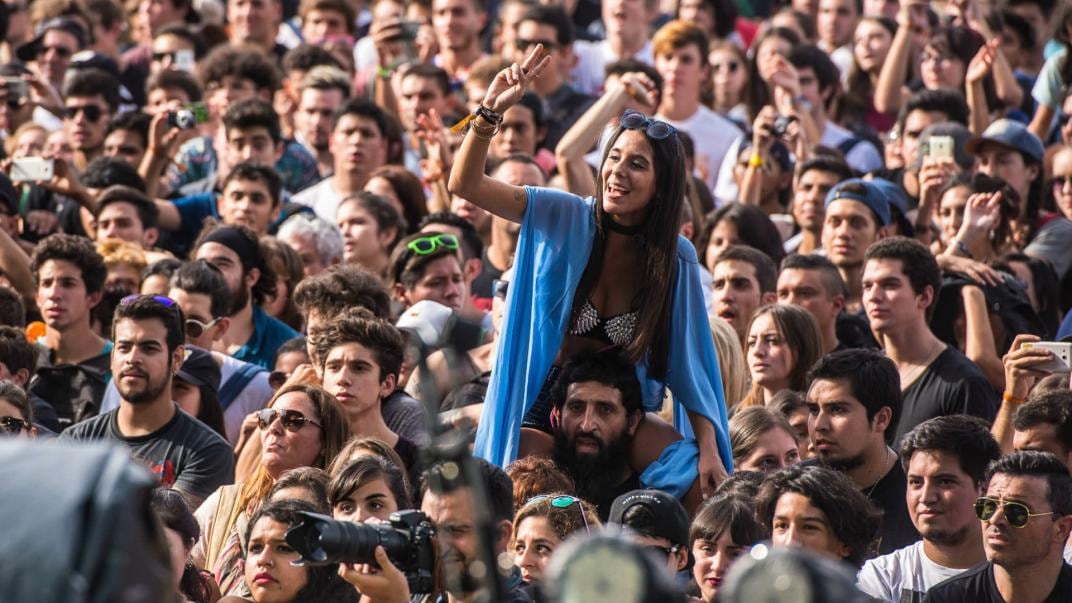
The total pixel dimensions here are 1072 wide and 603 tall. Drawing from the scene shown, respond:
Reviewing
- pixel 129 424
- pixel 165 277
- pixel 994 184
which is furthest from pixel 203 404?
pixel 994 184

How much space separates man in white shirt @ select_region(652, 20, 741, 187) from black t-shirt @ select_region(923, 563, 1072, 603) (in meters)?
6.08

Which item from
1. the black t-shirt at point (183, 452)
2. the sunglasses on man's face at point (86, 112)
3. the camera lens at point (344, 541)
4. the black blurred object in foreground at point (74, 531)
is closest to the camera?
the black blurred object in foreground at point (74, 531)

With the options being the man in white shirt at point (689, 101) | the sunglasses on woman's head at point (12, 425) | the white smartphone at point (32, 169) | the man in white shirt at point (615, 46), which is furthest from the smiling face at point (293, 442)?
the man in white shirt at point (615, 46)

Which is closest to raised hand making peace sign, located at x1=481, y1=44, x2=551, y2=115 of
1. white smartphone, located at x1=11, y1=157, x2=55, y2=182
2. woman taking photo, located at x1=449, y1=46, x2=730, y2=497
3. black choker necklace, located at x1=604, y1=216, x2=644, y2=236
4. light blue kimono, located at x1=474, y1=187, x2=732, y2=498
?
woman taking photo, located at x1=449, y1=46, x2=730, y2=497

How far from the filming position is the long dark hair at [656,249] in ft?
19.8

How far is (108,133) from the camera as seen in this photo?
38.8 feet

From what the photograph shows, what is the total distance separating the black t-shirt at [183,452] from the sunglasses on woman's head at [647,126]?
2.37 m

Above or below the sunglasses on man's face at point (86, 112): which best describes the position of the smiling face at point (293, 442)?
below

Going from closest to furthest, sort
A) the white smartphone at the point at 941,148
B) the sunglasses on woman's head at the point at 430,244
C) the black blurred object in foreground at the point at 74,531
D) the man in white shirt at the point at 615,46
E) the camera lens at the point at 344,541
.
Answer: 1. the black blurred object in foreground at the point at 74,531
2. the camera lens at the point at 344,541
3. the sunglasses on woman's head at the point at 430,244
4. the white smartphone at the point at 941,148
5. the man in white shirt at the point at 615,46

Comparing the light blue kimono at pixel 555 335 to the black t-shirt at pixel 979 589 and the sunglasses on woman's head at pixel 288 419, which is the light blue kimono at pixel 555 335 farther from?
the sunglasses on woman's head at pixel 288 419

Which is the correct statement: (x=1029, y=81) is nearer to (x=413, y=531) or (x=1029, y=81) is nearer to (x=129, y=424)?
(x=129, y=424)

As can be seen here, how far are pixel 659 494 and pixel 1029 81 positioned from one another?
25.7 feet

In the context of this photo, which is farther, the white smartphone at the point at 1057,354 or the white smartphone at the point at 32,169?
the white smartphone at the point at 32,169

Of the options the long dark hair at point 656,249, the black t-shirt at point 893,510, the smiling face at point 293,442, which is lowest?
the black t-shirt at point 893,510
